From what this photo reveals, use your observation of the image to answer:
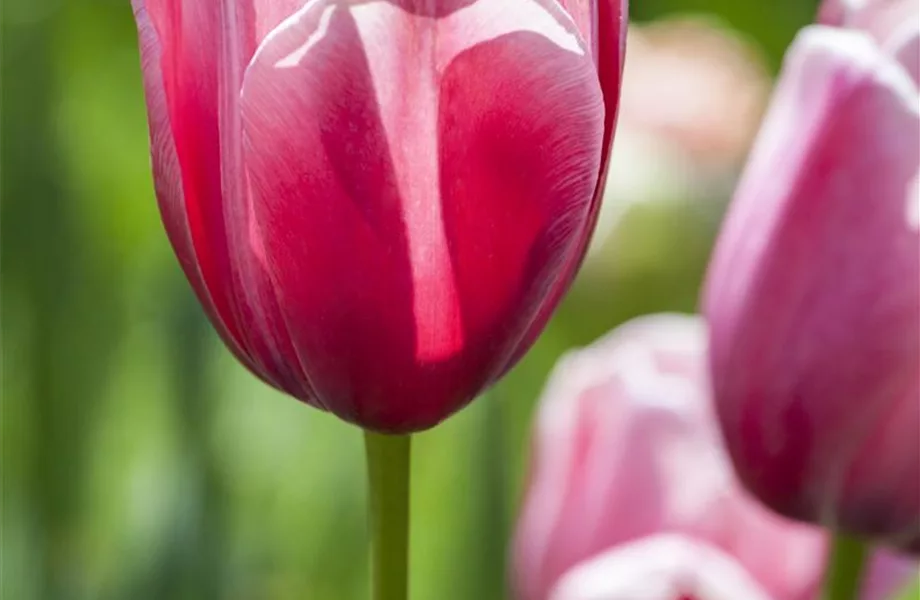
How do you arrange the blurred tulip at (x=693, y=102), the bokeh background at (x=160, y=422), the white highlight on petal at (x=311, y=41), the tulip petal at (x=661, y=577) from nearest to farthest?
the white highlight on petal at (x=311, y=41) → the tulip petal at (x=661, y=577) → the bokeh background at (x=160, y=422) → the blurred tulip at (x=693, y=102)

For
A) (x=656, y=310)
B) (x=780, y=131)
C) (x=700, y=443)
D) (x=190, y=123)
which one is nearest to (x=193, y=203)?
(x=190, y=123)

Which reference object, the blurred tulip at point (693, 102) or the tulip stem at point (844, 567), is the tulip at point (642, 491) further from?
the blurred tulip at point (693, 102)

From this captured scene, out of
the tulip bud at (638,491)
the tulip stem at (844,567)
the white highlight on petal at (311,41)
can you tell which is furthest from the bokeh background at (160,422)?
the white highlight on petal at (311,41)

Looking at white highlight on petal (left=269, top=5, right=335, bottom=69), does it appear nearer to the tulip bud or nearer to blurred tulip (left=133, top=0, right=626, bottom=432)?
blurred tulip (left=133, top=0, right=626, bottom=432)

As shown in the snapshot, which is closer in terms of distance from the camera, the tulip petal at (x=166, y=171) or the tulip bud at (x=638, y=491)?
the tulip petal at (x=166, y=171)

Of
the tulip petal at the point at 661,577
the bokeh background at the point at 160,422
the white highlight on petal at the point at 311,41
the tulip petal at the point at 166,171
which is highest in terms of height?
the white highlight on petal at the point at 311,41

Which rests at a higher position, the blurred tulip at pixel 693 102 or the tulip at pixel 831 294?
the tulip at pixel 831 294

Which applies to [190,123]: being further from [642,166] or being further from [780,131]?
[642,166]
